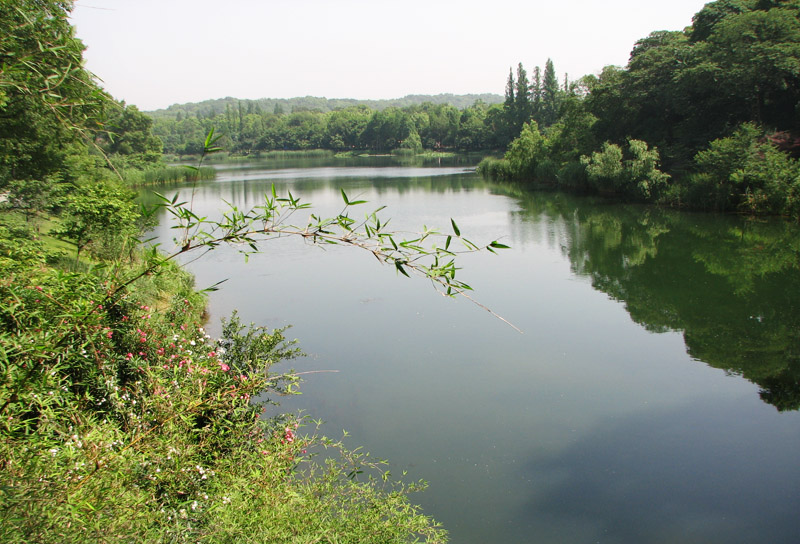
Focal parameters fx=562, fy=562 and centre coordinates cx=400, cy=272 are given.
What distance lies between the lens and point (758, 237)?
16.9 m

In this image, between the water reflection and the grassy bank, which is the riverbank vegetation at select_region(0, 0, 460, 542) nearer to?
the grassy bank

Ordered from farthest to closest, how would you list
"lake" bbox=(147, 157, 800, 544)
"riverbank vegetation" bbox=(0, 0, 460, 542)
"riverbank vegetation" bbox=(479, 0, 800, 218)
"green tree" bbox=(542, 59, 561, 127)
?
"green tree" bbox=(542, 59, 561, 127)
"riverbank vegetation" bbox=(479, 0, 800, 218)
"lake" bbox=(147, 157, 800, 544)
"riverbank vegetation" bbox=(0, 0, 460, 542)

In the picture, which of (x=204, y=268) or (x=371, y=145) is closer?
(x=204, y=268)

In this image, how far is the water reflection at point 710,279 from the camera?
8.85 metres

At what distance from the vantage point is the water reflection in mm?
8852

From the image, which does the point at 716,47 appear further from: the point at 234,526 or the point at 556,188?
the point at 234,526

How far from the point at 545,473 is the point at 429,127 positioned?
296 feet

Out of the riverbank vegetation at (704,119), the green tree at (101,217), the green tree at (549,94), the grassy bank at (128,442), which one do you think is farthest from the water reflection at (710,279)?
the green tree at (549,94)

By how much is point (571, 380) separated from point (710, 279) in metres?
6.90

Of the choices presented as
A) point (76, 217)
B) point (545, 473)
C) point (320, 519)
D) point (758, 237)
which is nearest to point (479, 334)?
point (545, 473)

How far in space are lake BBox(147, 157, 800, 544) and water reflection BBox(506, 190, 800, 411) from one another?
0.19 ft

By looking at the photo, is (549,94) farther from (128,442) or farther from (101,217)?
(128,442)

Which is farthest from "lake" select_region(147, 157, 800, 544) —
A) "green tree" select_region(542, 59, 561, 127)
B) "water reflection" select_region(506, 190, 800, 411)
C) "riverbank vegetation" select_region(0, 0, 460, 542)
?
"green tree" select_region(542, 59, 561, 127)

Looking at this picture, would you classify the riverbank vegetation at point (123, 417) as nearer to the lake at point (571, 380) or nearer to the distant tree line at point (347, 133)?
the lake at point (571, 380)
